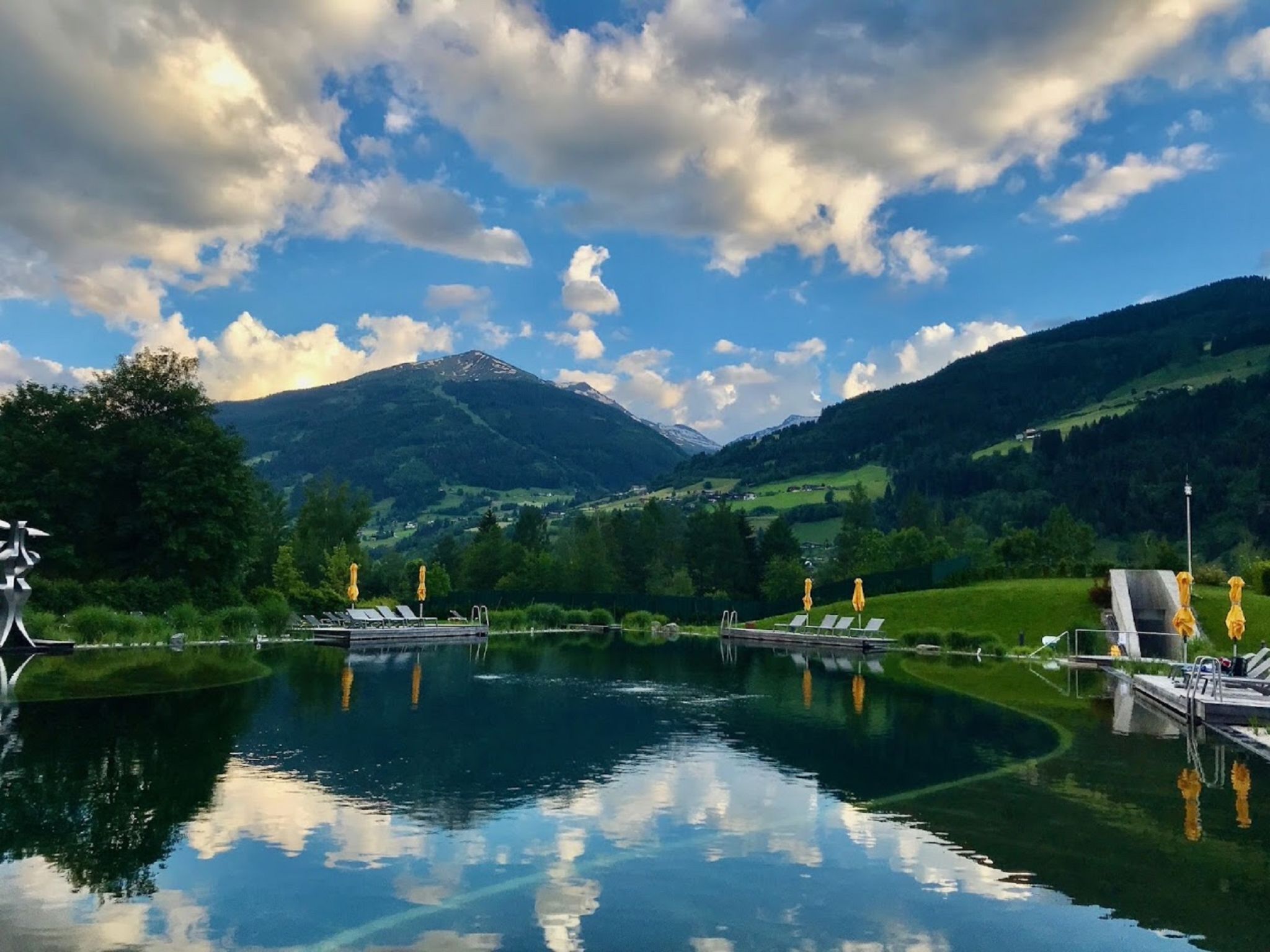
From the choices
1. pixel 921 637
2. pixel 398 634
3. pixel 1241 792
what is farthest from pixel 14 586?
pixel 921 637

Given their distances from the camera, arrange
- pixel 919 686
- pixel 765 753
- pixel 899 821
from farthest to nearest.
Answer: pixel 919 686, pixel 765 753, pixel 899 821

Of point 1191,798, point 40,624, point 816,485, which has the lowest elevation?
point 1191,798

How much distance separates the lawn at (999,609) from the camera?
3356 centimetres

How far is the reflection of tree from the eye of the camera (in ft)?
25.4

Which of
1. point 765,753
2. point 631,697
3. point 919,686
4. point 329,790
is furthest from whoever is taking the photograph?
point 919,686

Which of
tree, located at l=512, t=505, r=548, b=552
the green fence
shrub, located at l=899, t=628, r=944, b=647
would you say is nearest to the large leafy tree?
the green fence

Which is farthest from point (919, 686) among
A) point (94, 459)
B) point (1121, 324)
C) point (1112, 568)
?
point (1121, 324)

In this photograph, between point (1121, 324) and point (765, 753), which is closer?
point (765, 753)

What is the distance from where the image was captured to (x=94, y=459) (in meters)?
34.4

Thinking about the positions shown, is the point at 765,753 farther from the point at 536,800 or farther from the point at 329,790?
the point at 329,790

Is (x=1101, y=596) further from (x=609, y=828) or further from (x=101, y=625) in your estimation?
(x=101, y=625)

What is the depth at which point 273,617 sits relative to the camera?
109ft

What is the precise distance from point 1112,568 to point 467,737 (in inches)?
1217

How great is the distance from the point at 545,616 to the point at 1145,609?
25353 millimetres
